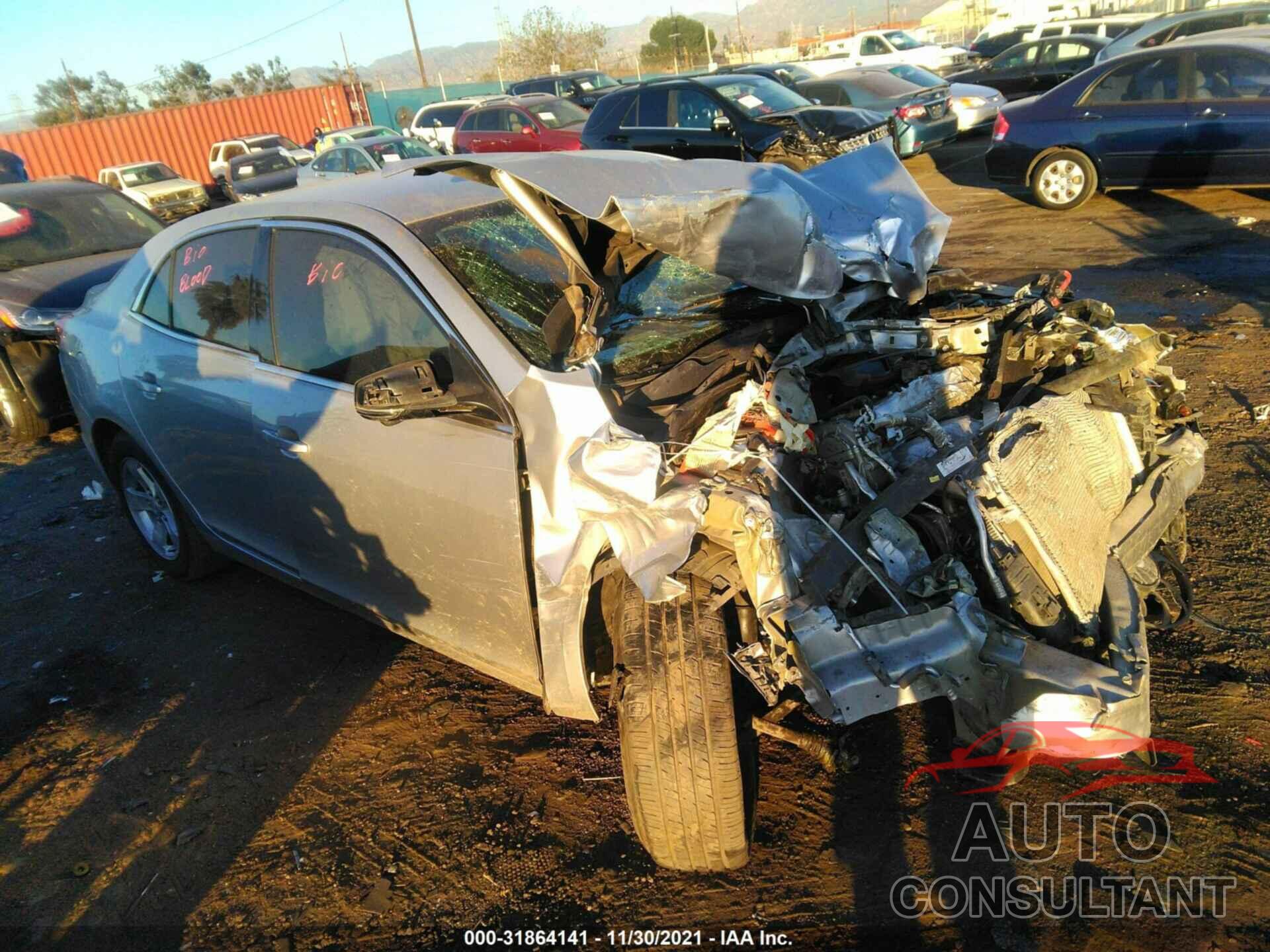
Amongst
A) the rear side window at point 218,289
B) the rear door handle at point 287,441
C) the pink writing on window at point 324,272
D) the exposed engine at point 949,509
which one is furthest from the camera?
the rear side window at point 218,289

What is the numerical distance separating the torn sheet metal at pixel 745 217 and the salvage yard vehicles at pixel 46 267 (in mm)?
5314

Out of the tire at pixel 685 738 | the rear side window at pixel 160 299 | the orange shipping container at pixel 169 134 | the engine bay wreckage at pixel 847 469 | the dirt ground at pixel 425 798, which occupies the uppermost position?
the orange shipping container at pixel 169 134

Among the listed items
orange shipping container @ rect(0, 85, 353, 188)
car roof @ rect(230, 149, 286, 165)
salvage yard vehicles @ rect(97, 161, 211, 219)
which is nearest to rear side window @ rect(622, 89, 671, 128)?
car roof @ rect(230, 149, 286, 165)

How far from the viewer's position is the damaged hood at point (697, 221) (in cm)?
258

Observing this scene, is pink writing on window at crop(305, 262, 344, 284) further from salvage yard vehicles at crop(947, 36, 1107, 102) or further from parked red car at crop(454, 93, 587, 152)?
salvage yard vehicles at crop(947, 36, 1107, 102)

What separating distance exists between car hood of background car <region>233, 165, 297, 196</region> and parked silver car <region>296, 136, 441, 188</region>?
1826 millimetres

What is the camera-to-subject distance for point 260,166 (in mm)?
18516

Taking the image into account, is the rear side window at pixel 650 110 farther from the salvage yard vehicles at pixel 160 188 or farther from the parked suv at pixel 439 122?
the salvage yard vehicles at pixel 160 188

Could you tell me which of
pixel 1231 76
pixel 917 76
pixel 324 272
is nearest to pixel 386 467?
pixel 324 272

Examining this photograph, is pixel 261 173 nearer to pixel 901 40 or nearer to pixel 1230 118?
pixel 901 40

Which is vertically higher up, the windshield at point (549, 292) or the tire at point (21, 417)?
the windshield at point (549, 292)

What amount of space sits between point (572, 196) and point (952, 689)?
5.63 feet

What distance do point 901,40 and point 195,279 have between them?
71.9ft

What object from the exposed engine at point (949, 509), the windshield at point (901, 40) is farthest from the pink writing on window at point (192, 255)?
the windshield at point (901, 40)
